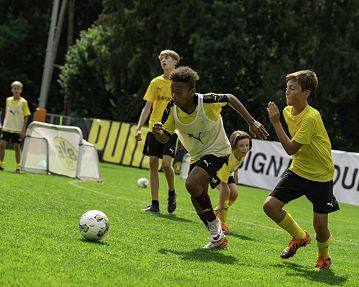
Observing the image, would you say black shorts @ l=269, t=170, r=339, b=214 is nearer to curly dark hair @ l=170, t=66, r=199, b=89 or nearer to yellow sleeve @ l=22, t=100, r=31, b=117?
curly dark hair @ l=170, t=66, r=199, b=89

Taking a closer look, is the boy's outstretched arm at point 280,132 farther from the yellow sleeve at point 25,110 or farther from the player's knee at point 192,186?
the yellow sleeve at point 25,110

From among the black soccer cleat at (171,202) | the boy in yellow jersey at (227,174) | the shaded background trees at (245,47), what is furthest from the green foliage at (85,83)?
the boy in yellow jersey at (227,174)

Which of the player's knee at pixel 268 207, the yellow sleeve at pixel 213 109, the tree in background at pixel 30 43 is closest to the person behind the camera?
the player's knee at pixel 268 207

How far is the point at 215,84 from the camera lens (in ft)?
117

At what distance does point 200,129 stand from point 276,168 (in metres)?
15.8

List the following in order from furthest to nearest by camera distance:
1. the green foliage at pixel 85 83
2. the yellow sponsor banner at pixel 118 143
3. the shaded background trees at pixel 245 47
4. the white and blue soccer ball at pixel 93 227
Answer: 1. the green foliage at pixel 85 83
2. the shaded background trees at pixel 245 47
3. the yellow sponsor banner at pixel 118 143
4. the white and blue soccer ball at pixel 93 227

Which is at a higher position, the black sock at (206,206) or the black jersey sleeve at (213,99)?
the black jersey sleeve at (213,99)

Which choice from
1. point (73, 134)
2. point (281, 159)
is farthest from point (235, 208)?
point (281, 159)

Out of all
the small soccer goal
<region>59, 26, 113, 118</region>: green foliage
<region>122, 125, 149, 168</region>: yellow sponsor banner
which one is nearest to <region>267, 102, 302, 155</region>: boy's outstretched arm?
the small soccer goal

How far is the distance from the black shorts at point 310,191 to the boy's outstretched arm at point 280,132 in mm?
376

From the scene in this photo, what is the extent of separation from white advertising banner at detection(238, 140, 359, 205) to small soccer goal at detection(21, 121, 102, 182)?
24.2 ft

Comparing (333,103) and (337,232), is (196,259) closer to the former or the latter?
(337,232)

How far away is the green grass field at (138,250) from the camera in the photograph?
226 inches

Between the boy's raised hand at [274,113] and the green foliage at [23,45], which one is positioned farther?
the green foliage at [23,45]
